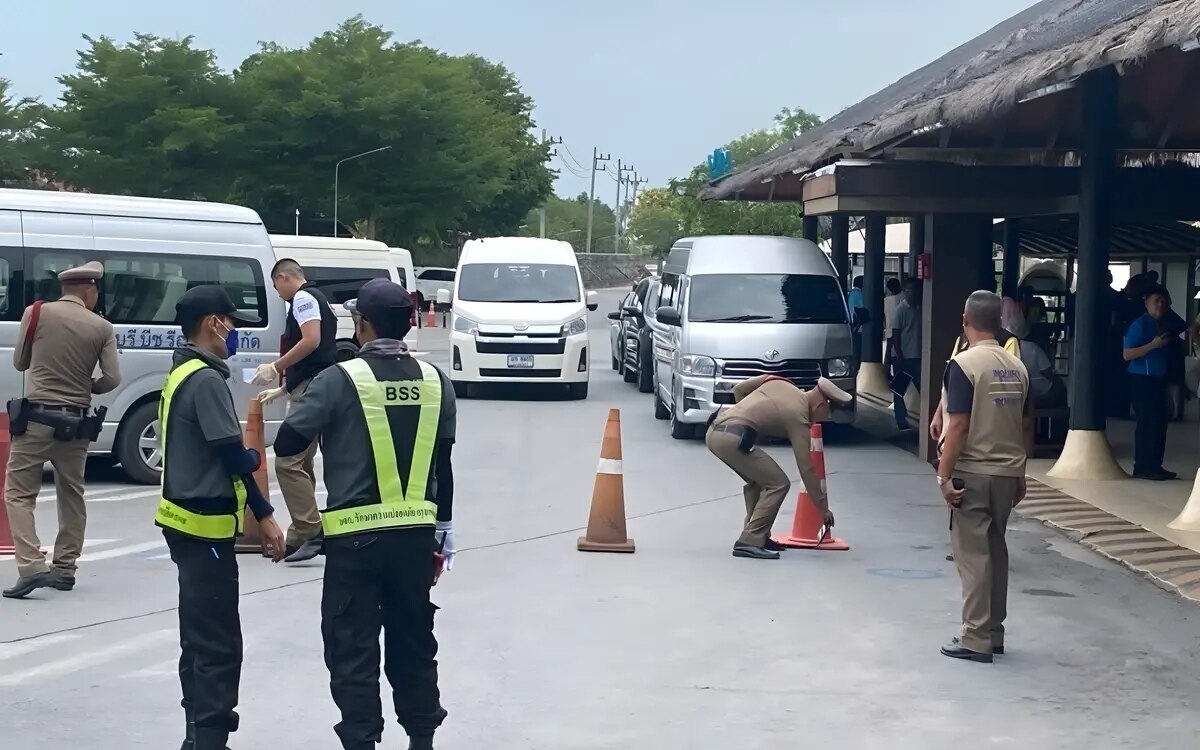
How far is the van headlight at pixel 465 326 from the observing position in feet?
70.2

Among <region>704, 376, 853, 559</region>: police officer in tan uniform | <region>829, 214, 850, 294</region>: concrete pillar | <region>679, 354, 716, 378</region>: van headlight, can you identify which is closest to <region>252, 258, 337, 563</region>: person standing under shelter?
<region>704, 376, 853, 559</region>: police officer in tan uniform

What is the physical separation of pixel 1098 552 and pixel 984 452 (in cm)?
350

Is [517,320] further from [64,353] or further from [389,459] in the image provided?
[389,459]

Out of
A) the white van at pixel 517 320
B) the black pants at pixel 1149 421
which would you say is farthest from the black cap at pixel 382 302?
the white van at pixel 517 320

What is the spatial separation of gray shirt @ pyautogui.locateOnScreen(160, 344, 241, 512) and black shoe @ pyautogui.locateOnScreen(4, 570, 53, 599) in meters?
3.32

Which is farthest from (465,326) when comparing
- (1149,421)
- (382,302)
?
(382,302)

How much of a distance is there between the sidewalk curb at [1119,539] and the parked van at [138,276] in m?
6.63

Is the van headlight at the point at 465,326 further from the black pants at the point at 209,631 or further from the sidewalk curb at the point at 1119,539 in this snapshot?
the black pants at the point at 209,631

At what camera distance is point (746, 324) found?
16875 mm

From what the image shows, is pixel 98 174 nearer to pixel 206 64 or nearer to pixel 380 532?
pixel 206 64

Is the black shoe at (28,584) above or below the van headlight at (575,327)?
below

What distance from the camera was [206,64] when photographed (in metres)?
46.9

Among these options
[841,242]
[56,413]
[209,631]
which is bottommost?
[209,631]

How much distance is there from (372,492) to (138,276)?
8521 millimetres
